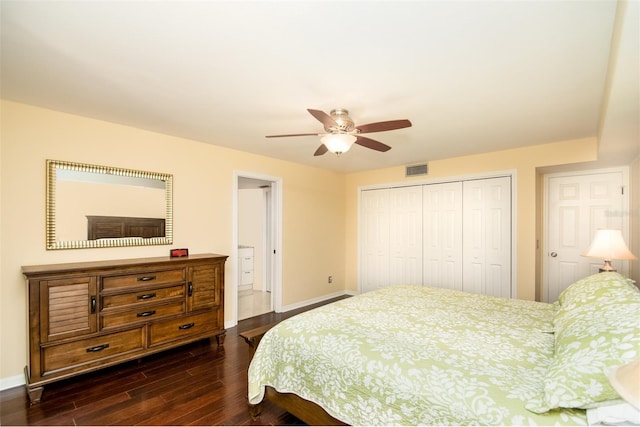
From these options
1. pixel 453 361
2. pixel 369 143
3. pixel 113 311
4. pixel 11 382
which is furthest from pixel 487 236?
pixel 11 382

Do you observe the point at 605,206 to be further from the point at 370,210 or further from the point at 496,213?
the point at 370,210

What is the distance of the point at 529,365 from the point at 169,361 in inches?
120

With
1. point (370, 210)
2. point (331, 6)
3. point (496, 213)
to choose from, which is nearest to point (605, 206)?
point (496, 213)

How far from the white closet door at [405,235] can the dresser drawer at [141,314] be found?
3.47 m

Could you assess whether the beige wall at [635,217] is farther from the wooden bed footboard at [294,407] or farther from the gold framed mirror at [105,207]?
the gold framed mirror at [105,207]

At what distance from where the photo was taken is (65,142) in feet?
9.02

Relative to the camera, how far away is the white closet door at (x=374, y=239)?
5262 millimetres

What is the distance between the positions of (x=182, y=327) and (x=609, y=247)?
170 inches

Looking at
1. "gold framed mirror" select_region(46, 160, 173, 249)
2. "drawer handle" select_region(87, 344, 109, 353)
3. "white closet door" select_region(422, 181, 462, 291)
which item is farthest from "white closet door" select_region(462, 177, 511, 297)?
"drawer handle" select_region(87, 344, 109, 353)

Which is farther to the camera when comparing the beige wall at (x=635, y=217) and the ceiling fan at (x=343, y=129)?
the beige wall at (x=635, y=217)

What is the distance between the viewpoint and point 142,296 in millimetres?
2766

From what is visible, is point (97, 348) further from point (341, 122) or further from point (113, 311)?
point (341, 122)

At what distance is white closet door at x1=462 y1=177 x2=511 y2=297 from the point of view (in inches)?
159

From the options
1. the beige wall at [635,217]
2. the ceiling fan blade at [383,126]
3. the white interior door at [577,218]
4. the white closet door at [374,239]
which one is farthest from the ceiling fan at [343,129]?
the white interior door at [577,218]
